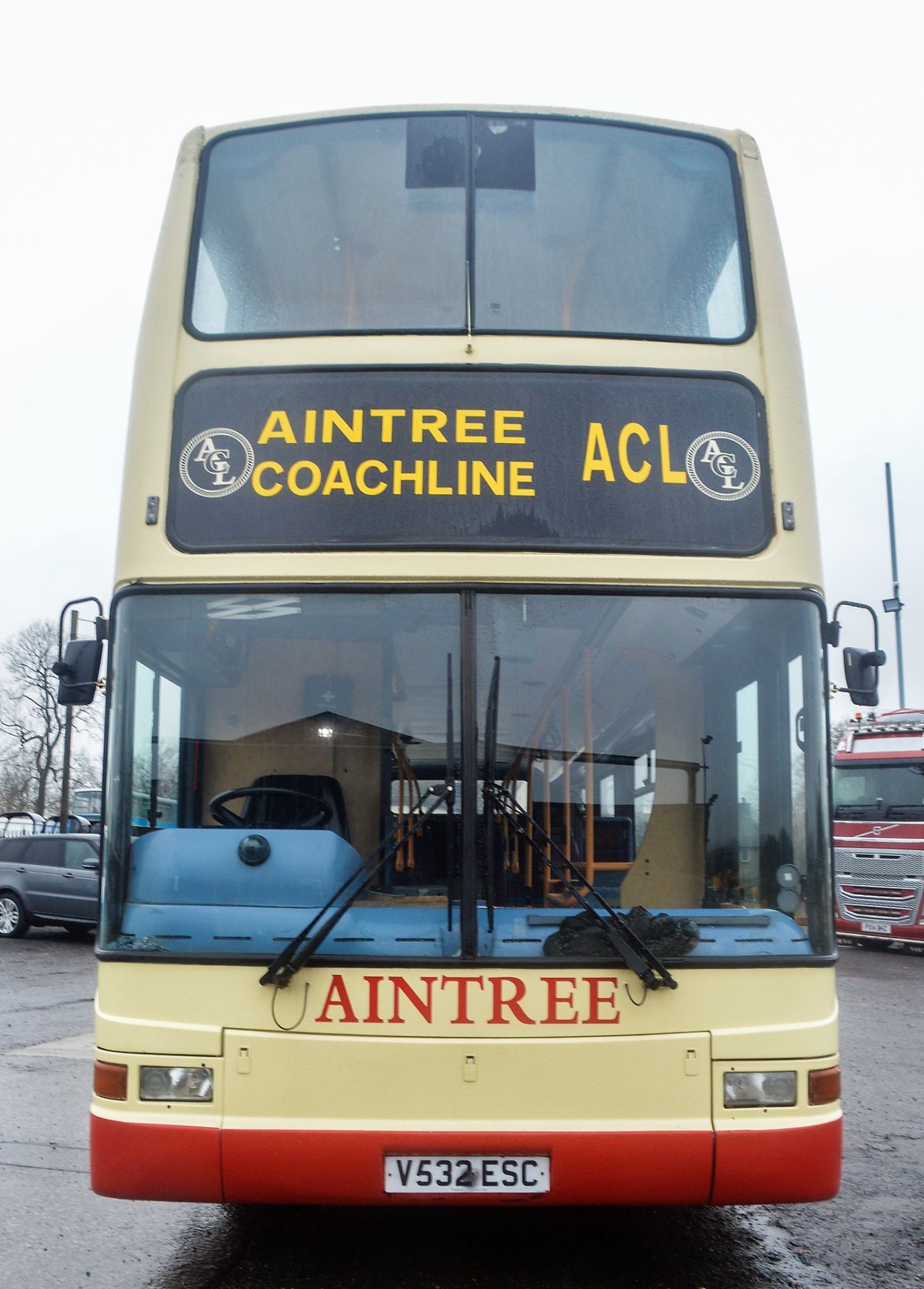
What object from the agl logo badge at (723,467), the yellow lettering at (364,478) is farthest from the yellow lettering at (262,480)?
the agl logo badge at (723,467)

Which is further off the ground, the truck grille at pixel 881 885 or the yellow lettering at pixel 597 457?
the yellow lettering at pixel 597 457

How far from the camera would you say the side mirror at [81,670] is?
4.88m

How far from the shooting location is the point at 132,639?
4395 millimetres

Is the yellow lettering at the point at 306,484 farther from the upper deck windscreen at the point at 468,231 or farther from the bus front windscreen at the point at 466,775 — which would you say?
the upper deck windscreen at the point at 468,231

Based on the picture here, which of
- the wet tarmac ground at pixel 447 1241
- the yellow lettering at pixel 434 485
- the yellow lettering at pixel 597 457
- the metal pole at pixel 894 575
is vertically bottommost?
the wet tarmac ground at pixel 447 1241

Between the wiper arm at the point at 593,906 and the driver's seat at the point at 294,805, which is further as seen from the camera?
the driver's seat at the point at 294,805

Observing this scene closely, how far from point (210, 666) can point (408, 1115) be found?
Result: 5.32 feet

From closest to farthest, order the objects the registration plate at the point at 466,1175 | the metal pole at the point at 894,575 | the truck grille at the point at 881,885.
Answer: the registration plate at the point at 466,1175, the truck grille at the point at 881,885, the metal pole at the point at 894,575

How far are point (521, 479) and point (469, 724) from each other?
90cm

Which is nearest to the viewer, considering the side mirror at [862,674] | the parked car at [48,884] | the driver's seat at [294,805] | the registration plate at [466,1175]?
the registration plate at [466,1175]

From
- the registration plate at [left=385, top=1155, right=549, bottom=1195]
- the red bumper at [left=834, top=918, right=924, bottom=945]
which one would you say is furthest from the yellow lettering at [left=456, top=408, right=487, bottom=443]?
the red bumper at [left=834, top=918, right=924, bottom=945]

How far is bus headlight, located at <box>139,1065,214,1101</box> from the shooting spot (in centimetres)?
406

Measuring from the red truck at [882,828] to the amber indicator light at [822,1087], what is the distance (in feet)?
47.4

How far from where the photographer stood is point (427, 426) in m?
4.55
